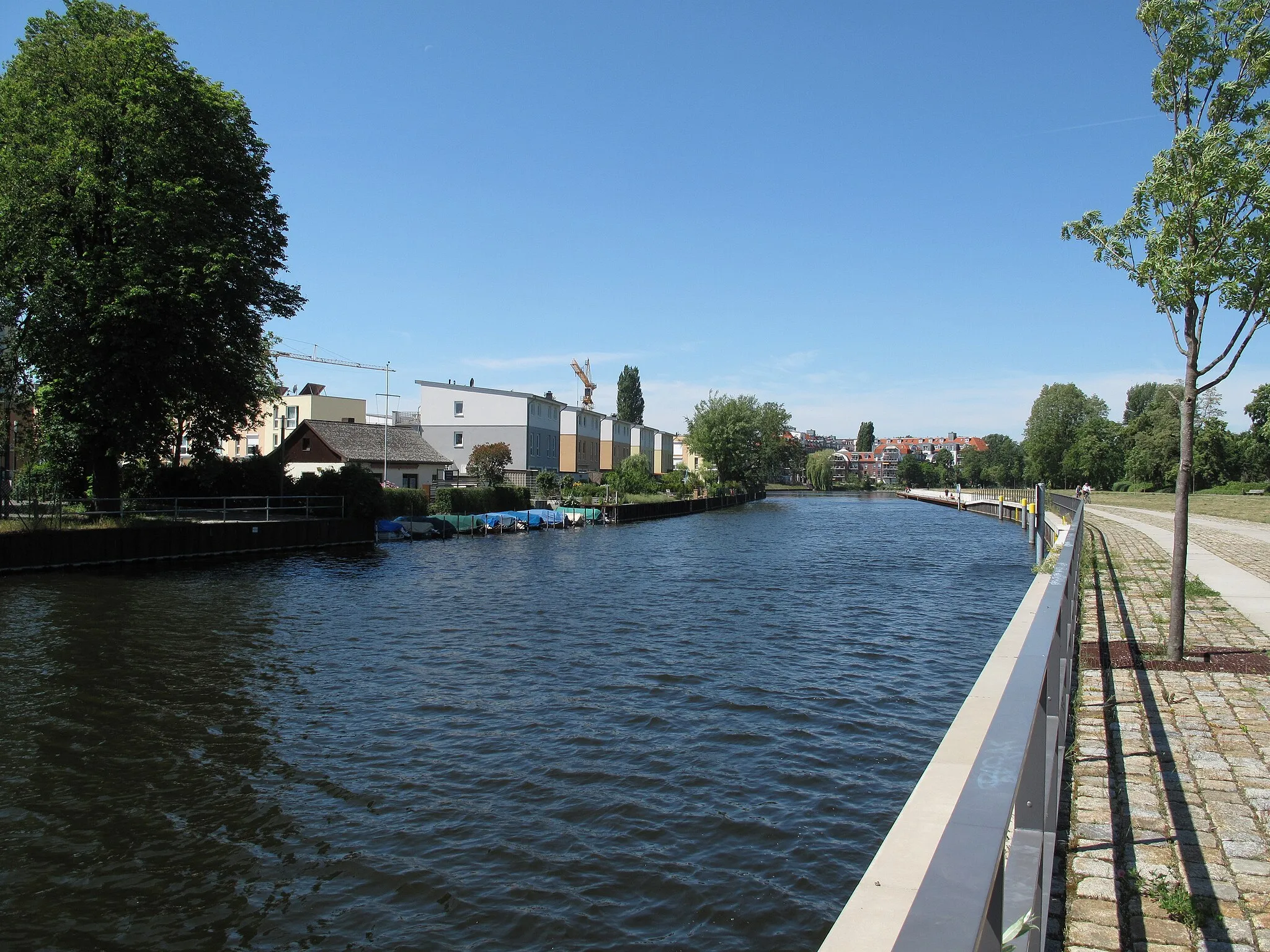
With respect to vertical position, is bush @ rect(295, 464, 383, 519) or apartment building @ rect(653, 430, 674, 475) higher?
apartment building @ rect(653, 430, 674, 475)

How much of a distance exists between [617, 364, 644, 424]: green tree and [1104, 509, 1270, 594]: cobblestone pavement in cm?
9171

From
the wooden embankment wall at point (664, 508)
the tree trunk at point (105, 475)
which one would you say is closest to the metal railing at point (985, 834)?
the tree trunk at point (105, 475)

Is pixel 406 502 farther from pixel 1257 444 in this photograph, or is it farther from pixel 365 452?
pixel 1257 444

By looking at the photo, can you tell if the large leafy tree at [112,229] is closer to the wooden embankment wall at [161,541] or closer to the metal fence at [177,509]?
the metal fence at [177,509]

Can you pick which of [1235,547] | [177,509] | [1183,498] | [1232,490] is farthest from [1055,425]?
[1183,498]

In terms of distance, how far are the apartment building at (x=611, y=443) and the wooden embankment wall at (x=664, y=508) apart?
29.5ft

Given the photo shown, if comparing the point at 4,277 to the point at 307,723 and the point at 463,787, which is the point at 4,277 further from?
the point at 463,787

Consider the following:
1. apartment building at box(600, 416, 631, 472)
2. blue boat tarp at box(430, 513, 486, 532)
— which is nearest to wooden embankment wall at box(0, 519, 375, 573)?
blue boat tarp at box(430, 513, 486, 532)

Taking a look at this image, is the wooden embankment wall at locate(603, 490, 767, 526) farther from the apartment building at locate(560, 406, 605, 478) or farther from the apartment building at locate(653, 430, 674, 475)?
the apartment building at locate(653, 430, 674, 475)

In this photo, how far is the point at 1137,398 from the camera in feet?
436

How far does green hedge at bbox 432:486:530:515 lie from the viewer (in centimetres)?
4575

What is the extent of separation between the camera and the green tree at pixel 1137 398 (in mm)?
129875

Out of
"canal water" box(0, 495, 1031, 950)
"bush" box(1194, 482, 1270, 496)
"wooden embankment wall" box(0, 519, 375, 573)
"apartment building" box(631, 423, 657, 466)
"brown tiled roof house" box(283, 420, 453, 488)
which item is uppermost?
"apartment building" box(631, 423, 657, 466)

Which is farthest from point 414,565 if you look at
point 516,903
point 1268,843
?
point 1268,843
